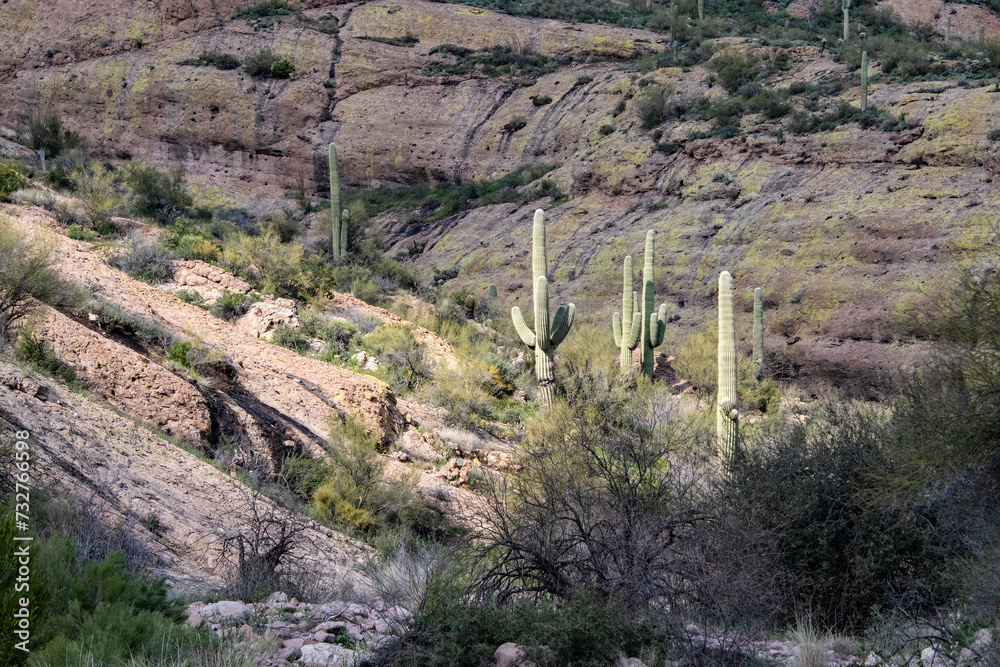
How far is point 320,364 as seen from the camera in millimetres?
17438

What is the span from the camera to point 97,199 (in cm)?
2158

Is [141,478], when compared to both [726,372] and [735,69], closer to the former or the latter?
[726,372]

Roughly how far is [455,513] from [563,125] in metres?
33.2

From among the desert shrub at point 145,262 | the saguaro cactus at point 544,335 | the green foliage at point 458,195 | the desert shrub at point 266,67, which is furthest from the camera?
the desert shrub at point 266,67

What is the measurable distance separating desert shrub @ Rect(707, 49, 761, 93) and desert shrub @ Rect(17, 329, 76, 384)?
32076mm

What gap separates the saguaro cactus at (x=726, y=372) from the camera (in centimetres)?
1417

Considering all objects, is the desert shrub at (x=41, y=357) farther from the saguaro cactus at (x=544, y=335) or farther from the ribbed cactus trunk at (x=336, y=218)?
the ribbed cactus trunk at (x=336, y=218)

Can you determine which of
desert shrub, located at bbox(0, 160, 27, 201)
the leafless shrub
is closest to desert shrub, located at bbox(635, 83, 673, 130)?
desert shrub, located at bbox(0, 160, 27, 201)

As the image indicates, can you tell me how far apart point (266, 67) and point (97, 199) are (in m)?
28.5

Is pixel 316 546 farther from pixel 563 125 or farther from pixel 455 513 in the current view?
pixel 563 125

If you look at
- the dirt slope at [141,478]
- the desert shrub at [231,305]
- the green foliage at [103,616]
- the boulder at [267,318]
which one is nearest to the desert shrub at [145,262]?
the desert shrub at [231,305]

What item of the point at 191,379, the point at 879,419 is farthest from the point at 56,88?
the point at 879,419

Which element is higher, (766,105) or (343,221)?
(766,105)

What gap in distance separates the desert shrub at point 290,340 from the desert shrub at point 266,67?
32.5 meters
